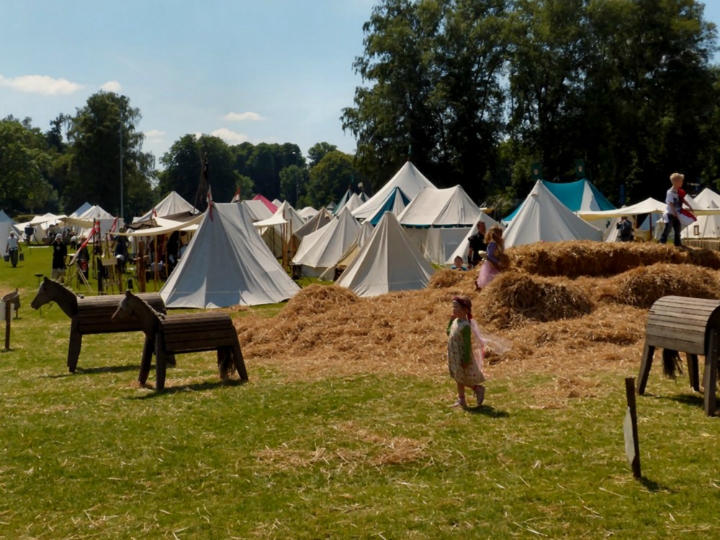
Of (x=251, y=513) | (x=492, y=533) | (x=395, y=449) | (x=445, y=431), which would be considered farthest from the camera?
(x=445, y=431)

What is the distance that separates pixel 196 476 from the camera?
21.7ft

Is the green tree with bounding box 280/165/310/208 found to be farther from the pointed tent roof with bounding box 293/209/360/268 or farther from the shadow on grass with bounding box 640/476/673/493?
the shadow on grass with bounding box 640/476/673/493

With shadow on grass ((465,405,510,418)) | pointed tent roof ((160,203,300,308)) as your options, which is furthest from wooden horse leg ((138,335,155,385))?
pointed tent roof ((160,203,300,308))

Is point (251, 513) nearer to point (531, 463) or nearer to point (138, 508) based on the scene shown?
point (138, 508)

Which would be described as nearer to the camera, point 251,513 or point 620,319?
point 251,513

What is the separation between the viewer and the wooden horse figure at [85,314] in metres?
11.7

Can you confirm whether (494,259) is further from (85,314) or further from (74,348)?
(74,348)

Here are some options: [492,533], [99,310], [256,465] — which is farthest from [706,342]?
[99,310]

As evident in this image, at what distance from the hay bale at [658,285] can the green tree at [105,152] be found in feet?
249

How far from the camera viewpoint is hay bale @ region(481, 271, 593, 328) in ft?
41.7

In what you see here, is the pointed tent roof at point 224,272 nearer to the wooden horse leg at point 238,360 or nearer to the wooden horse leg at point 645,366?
the wooden horse leg at point 238,360

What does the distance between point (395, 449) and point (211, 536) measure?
6.75ft

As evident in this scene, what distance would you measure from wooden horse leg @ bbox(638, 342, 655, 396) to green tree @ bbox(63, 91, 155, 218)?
79.9 meters

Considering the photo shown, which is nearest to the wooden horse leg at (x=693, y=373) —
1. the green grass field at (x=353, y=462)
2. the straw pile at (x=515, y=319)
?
the green grass field at (x=353, y=462)
